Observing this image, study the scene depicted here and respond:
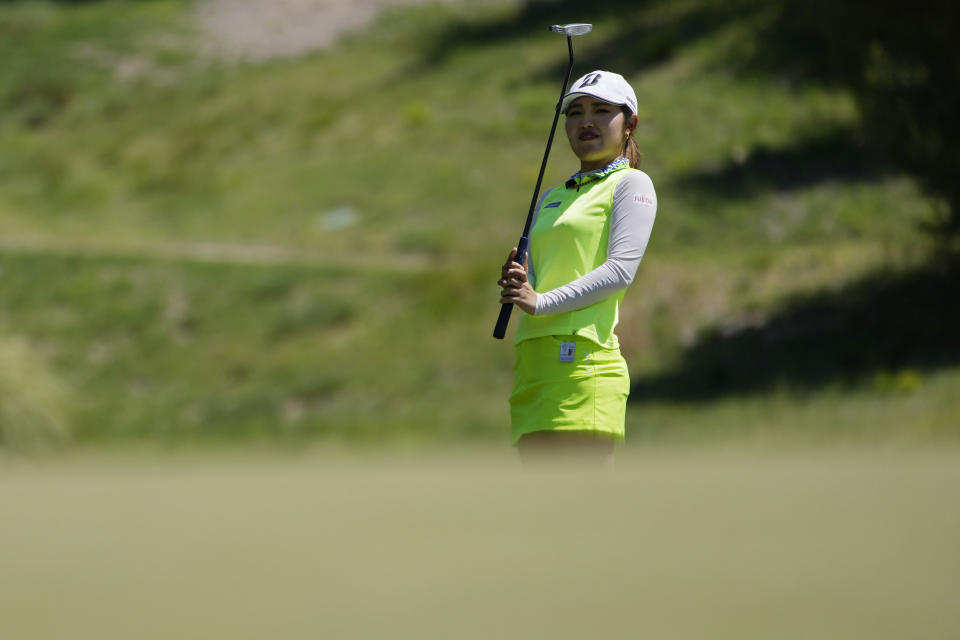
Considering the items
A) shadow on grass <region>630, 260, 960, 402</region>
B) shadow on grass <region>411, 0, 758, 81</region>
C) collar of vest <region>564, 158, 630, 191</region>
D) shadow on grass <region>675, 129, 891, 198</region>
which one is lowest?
collar of vest <region>564, 158, 630, 191</region>

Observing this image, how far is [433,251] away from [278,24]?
636 inches

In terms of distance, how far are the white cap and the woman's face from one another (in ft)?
0.10

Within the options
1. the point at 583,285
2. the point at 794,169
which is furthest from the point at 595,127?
the point at 794,169

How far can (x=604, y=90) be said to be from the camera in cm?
391

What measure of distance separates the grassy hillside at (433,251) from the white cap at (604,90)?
7689mm

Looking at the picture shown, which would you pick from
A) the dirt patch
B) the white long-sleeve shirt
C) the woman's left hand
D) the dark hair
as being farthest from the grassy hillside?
the woman's left hand

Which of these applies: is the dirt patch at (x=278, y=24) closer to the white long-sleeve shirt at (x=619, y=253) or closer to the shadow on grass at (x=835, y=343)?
the shadow on grass at (x=835, y=343)

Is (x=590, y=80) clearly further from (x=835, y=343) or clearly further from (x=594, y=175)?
(x=835, y=343)

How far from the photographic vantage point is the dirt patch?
32.0 m

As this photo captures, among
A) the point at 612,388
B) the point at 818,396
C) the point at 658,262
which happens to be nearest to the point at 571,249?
the point at 612,388

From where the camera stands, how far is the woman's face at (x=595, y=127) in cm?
395

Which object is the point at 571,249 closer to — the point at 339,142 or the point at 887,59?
the point at 887,59

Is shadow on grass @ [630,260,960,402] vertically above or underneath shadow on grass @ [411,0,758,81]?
underneath

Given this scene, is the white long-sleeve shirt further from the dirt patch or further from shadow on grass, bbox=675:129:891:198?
the dirt patch
